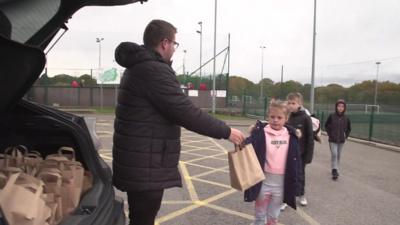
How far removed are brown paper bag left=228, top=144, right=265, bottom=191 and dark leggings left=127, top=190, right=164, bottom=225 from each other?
60cm

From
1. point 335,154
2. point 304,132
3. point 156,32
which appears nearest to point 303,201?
point 304,132

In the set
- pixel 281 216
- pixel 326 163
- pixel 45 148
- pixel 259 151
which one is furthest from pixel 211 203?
pixel 326 163

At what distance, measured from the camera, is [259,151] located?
4.20 metres

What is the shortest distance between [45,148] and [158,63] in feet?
4.13

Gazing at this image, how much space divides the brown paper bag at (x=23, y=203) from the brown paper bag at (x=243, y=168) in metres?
1.37

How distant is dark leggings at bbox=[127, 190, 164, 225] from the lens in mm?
2812

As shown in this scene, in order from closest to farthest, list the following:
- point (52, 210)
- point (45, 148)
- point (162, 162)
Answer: point (52, 210), point (162, 162), point (45, 148)

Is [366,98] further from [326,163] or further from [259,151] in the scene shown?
[259,151]

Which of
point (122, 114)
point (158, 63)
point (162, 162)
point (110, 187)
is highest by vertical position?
point (158, 63)

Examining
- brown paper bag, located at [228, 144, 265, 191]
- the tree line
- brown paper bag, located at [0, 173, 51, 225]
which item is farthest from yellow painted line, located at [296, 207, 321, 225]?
the tree line

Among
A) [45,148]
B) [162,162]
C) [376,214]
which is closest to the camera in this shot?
[162,162]

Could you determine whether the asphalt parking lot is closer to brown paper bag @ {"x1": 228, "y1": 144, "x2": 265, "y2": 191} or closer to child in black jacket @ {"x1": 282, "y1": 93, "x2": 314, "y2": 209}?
child in black jacket @ {"x1": 282, "y1": 93, "x2": 314, "y2": 209}

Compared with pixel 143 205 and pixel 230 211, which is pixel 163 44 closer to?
pixel 143 205

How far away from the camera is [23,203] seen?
80.5 inches
